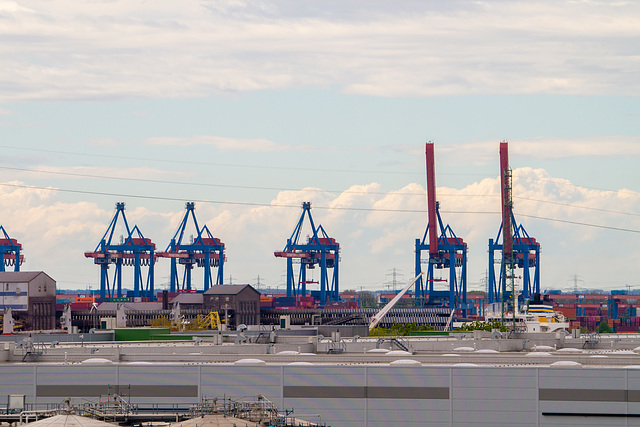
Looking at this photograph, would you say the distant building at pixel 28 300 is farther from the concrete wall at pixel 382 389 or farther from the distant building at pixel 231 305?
the concrete wall at pixel 382 389

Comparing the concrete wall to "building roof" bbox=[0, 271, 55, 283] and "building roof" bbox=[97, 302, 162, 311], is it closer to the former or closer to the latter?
"building roof" bbox=[0, 271, 55, 283]

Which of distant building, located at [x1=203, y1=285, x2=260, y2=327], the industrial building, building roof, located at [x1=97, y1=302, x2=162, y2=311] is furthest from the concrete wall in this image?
distant building, located at [x1=203, y1=285, x2=260, y2=327]

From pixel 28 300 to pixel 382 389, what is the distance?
120 metres

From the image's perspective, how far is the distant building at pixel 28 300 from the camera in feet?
544

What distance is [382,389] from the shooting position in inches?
2266

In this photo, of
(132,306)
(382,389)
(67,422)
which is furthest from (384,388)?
(132,306)

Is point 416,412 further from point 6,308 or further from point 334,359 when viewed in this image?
point 6,308

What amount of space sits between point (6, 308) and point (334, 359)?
108 metres

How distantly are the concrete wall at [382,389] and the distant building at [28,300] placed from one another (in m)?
108

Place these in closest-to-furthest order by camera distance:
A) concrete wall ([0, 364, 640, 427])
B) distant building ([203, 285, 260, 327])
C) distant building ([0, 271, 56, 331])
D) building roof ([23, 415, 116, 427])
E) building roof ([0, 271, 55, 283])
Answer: building roof ([23, 415, 116, 427]) → concrete wall ([0, 364, 640, 427]) → distant building ([0, 271, 56, 331]) → building roof ([0, 271, 55, 283]) → distant building ([203, 285, 260, 327])

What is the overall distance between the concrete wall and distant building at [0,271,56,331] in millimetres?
107747

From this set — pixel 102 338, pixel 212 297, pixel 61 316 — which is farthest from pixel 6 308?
pixel 102 338

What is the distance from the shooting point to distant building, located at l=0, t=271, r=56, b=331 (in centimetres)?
16588

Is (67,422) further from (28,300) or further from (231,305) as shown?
(231,305)
